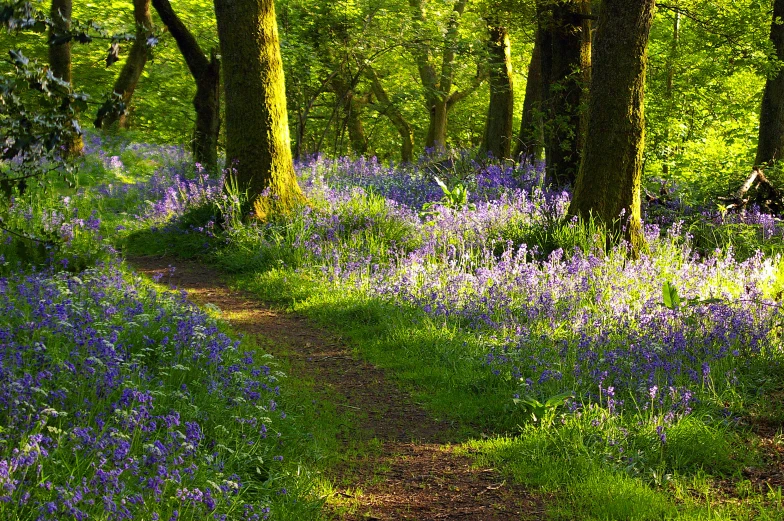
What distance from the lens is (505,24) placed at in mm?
13844

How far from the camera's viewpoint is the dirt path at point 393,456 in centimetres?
408

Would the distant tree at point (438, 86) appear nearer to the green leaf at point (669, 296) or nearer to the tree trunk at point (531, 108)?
the tree trunk at point (531, 108)

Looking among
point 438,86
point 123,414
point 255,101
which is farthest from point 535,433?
point 438,86

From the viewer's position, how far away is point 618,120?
864 centimetres

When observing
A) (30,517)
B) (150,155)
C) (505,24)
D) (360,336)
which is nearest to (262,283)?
(360,336)

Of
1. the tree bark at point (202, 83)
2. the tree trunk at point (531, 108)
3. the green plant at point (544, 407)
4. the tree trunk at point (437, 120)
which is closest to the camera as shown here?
the green plant at point (544, 407)

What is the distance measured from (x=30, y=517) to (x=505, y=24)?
12.8 m

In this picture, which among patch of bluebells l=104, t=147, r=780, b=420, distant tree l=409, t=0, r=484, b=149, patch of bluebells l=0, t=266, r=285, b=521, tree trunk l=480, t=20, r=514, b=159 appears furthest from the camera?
distant tree l=409, t=0, r=484, b=149

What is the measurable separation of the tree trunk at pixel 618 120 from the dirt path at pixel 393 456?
3.94 m

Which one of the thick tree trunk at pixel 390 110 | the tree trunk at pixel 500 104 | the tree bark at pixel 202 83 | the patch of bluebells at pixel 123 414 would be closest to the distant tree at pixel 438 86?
the thick tree trunk at pixel 390 110

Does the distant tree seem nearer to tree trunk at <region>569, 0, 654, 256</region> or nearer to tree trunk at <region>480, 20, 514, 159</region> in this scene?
tree trunk at <region>480, 20, 514, 159</region>

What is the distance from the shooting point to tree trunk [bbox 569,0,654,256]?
854 centimetres

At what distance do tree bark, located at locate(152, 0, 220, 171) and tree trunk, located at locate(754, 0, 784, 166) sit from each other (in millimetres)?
10602

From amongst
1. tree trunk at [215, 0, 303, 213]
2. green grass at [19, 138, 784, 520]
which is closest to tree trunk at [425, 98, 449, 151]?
tree trunk at [215, 0, 303, 213]
